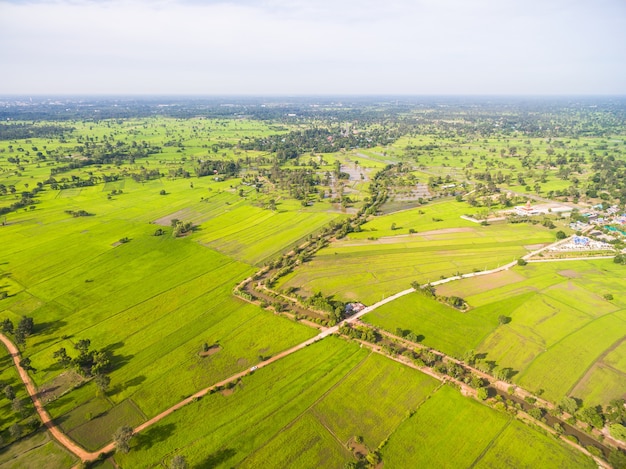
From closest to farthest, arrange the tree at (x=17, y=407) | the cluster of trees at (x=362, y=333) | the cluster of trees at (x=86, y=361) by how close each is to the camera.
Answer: the tree at (x=17, y=407) → the cluster of trees at (x=86, y=361) → the cluster of trees at (x=362, y=333)

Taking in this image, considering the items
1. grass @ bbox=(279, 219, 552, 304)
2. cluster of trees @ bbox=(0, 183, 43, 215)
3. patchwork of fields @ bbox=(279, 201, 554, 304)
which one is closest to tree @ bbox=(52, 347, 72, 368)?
patchwork of fields @ bbox=(279, 201, 554, 304)

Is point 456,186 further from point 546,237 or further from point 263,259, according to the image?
point 263,259

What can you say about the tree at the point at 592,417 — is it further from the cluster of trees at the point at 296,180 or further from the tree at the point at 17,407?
the cluster of trees at the point at 296,180

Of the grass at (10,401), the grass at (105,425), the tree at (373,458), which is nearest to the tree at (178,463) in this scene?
the grass at (105,425)

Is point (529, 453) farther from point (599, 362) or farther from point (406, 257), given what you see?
point (406, 257)

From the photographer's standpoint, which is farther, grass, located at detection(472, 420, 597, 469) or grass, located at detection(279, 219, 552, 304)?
grass, located at detection(279, 219, 552, 304)

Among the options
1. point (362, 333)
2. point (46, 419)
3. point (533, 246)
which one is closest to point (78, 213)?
point (46, 419)

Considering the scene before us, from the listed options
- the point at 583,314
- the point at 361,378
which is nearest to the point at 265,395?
the point at 361,378

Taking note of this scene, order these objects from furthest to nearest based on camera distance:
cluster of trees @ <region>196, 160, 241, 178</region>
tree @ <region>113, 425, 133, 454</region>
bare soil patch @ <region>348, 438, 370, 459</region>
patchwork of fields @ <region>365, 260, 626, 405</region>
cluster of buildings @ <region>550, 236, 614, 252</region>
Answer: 1. cluster of trees @ <region>196, 160, 241, 178</region>
2. cluster of buildings @ <region>550, 236, 614, 252</region>
3. patchwork of fields @ <region>365, 260, 626, 405</region>
4. bare soil patch @ <region>348, 438, 370, 459</region>
5. tree @ <region>113, 425, 133, 454</region>

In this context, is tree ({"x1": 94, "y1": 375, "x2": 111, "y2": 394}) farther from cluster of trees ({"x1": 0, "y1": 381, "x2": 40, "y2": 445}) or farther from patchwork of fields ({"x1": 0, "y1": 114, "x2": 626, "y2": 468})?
cluster of trees ({"x1": 0, "y1": 381, "x2": 40, "y2": 445})
